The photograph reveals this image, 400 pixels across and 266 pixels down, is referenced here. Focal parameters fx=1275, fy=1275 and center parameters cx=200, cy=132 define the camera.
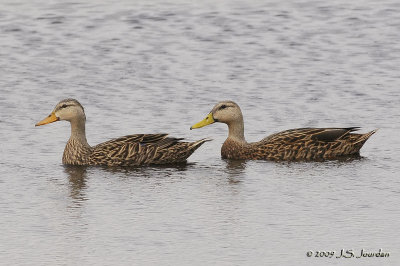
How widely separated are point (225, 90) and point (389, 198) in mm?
7452

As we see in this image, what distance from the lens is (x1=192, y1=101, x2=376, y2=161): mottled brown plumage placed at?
17766 millimetres

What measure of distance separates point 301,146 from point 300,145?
0.07ft

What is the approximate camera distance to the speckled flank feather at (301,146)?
17.8 m

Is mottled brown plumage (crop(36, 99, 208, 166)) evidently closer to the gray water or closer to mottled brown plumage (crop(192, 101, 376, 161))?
the gray water

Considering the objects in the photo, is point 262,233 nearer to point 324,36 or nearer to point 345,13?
point 324,36

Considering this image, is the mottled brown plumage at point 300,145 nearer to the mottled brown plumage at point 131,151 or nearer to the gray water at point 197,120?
the gray water at point 197,120

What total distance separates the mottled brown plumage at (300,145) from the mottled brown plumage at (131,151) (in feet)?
2.41

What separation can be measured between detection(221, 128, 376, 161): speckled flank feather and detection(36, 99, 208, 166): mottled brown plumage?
0.72m

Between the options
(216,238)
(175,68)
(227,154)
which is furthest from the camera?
(175,68)

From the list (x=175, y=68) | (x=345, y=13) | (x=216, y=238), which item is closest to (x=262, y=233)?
(x=216, y=238)

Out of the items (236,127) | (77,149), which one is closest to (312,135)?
(236,127)

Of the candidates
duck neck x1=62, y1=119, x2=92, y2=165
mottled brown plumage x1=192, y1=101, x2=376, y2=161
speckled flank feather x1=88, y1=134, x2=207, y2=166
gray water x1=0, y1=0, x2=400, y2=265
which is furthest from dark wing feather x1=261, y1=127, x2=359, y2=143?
duck neck x1=62, y1=119, x2=92, y2=165

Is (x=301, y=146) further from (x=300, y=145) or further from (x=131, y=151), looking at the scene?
(x=131, y=151)

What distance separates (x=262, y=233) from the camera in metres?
12.9
